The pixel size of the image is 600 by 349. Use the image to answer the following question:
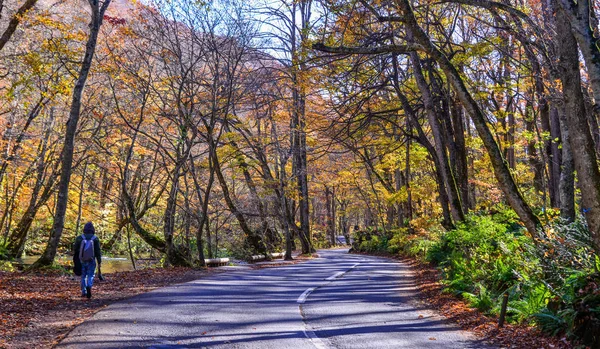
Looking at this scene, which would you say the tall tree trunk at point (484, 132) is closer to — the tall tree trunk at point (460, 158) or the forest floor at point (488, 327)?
the forest floor at point (488, 327)

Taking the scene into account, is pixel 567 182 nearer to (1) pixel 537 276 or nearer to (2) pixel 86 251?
(1) pixel 537 276

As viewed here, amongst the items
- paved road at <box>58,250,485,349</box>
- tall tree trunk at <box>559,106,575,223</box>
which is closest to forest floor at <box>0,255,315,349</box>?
paved road at <box>58,250,485,349</box>

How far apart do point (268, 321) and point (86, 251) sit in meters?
4.70

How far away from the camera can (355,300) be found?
11102mm

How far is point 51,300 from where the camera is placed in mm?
10055

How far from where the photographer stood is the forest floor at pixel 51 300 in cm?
718

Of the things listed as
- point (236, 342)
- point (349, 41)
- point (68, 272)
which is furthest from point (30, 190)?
point (236, 342)

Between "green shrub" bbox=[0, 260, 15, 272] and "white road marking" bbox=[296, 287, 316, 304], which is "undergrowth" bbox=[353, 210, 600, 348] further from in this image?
"green shrub" bbox=[0, 260, 15, 272]

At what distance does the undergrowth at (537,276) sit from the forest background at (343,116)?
0.13 feet

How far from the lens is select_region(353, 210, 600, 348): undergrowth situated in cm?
675

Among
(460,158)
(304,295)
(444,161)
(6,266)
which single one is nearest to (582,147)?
(304,295)

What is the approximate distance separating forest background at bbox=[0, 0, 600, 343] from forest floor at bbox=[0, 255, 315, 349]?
7.75 ft

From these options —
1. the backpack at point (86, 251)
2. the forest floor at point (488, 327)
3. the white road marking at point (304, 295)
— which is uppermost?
the backpack at point (86, 251)

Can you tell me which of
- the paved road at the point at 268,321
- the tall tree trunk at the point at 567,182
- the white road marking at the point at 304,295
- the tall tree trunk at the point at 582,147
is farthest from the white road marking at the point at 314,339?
the tall tree trunk at the point at 567,182
